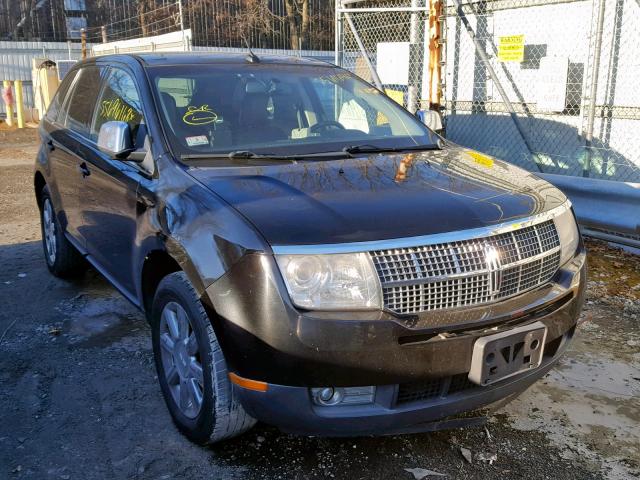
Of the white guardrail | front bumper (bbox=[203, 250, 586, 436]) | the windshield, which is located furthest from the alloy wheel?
the white guardrail

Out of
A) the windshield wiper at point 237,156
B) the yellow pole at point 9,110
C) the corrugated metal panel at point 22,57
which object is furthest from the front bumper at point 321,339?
the corrugated metal panel at point 22,57

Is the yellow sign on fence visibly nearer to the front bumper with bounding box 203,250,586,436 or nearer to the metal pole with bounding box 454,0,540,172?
the metal pole with bounding box 454,0,540,172

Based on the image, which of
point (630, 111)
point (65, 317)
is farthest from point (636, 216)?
point (65, 317)

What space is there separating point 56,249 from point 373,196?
355 cm

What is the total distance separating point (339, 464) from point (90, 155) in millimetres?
2559

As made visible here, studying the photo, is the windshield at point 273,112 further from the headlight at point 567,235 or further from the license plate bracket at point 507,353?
the license plate bracket at point 507,353

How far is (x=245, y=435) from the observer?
317cm

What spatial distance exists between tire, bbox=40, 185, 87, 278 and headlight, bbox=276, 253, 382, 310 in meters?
3.35

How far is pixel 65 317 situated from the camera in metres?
4.75

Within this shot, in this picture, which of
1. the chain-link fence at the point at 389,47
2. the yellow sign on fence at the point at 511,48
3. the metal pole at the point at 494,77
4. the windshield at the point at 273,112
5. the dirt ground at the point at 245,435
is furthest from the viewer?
the chain-link fence at the point at 389,47

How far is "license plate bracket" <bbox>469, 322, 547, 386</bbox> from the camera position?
2.60m

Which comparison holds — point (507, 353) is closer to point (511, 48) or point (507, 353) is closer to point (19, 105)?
point (511, 48)

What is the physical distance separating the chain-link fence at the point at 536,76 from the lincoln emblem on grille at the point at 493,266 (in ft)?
15.1

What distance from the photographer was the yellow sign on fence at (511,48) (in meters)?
7.56
